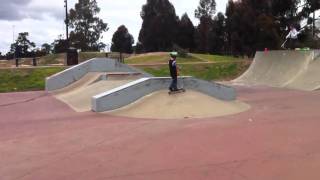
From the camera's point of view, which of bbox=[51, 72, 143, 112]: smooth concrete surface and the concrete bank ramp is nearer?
bbox=[51, 72, 143, 112]: smooth concrete surface

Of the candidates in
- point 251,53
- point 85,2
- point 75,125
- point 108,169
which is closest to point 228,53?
point 251,53

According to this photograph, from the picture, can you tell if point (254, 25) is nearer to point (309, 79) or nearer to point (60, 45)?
point (309, 79)

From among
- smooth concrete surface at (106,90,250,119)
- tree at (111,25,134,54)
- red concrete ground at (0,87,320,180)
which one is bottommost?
red concrete ground at (0,87,320,180)

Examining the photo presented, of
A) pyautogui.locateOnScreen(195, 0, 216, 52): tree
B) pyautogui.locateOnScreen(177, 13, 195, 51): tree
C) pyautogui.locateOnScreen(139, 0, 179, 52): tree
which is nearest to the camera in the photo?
pyautogui.locateOnScreen(195, 0, 216, 52): tree

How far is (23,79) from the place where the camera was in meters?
31.9

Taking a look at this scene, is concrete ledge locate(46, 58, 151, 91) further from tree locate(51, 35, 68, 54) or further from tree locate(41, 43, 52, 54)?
tree locate(41, 43, 52, 54)

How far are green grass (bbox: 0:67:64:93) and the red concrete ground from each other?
13.3 metres

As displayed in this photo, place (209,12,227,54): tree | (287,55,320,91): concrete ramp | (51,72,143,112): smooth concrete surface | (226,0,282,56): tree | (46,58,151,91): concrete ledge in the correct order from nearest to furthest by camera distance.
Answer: (51,72,143,112): smooth concrete surface
(287,55,320,91): concrete ramp
(46,58,151,91): concrete ledge
(226,0,282,56): tree
(209,12,227,54): tree

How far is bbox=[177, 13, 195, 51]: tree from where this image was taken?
79.3 m

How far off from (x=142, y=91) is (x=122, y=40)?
244 feet

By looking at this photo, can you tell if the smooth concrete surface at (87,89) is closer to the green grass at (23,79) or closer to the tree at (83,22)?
the green grass at (23,79)

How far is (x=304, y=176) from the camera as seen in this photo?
27.2 ft

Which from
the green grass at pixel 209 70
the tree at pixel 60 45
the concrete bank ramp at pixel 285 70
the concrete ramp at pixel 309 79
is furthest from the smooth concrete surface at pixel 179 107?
the tree at pixel 60 45

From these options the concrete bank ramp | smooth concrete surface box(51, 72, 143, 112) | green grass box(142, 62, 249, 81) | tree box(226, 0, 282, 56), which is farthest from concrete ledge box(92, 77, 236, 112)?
tree box(226, 0, 282, 56)
